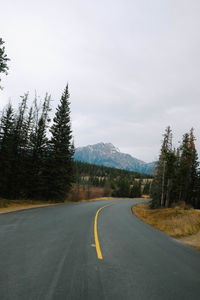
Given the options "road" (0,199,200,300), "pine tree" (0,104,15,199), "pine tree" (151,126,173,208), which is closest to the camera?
"road" (0,199,200,300)

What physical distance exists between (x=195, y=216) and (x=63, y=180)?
17250 mm

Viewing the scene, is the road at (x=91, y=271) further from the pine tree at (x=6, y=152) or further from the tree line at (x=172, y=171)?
the tree line at (x=172, y=171)

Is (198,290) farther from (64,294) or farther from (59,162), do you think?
(59,162)

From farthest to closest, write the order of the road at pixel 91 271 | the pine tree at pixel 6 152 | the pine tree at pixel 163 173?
the pine tree at pixel 163 173 → the pine tree at pixel 6 152 → the road at pixel 91 271

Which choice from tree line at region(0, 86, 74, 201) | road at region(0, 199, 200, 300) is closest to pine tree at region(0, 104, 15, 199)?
tree line at region(0, 86, 74, 201)

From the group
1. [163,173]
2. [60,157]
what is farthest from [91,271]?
[163,173]

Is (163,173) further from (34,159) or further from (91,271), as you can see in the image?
(91,271)

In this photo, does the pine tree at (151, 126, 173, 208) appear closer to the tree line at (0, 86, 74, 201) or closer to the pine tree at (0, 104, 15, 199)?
the tree line at (0, 86, 74, 201)

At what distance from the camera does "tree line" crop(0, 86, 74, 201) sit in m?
24.5

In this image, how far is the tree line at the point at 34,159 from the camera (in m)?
24.5

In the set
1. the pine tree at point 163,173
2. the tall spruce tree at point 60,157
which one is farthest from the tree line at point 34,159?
the pine tree at point 163,173

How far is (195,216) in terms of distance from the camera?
13141 millimetres

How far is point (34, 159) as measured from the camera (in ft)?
82.5

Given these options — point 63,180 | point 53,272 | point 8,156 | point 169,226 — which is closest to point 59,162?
point 63,180
